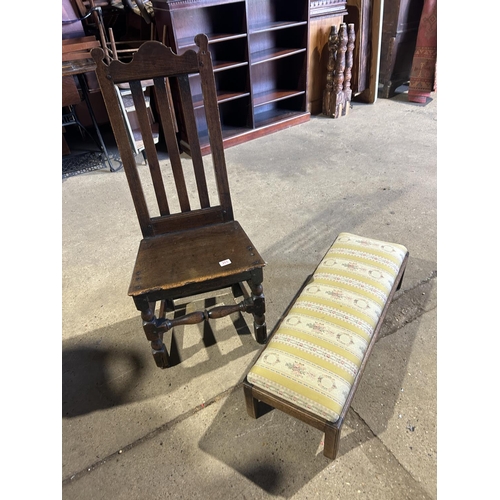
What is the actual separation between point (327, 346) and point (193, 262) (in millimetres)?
585

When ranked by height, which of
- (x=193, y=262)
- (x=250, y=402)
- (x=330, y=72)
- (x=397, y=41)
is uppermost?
(x=397, y=41)

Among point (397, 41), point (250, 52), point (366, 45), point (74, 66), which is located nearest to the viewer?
point (74, 66)

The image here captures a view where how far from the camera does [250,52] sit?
138 inches

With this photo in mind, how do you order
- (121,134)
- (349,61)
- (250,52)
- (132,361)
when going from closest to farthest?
(121,134) < (132,361) < (250,52) < (349,61)

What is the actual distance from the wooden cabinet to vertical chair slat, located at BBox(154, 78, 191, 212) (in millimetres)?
3885

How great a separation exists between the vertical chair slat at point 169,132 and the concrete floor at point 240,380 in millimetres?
667

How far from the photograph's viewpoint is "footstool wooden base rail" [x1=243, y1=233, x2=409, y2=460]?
1111 mm

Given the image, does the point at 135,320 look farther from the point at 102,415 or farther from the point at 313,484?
the point at 313,484

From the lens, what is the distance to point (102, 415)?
146 cm

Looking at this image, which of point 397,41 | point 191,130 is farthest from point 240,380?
point 397,41

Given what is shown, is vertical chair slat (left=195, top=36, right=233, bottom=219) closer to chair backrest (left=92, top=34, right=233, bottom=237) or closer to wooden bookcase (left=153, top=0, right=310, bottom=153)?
chair backrest (left=92, top=34, right=233, bottom=237)

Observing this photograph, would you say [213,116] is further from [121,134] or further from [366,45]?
[366,45]

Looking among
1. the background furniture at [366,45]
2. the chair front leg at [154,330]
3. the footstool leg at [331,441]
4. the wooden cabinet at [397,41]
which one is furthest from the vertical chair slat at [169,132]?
the wooden cabinet at [397,41]

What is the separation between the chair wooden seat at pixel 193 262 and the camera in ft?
4.37
